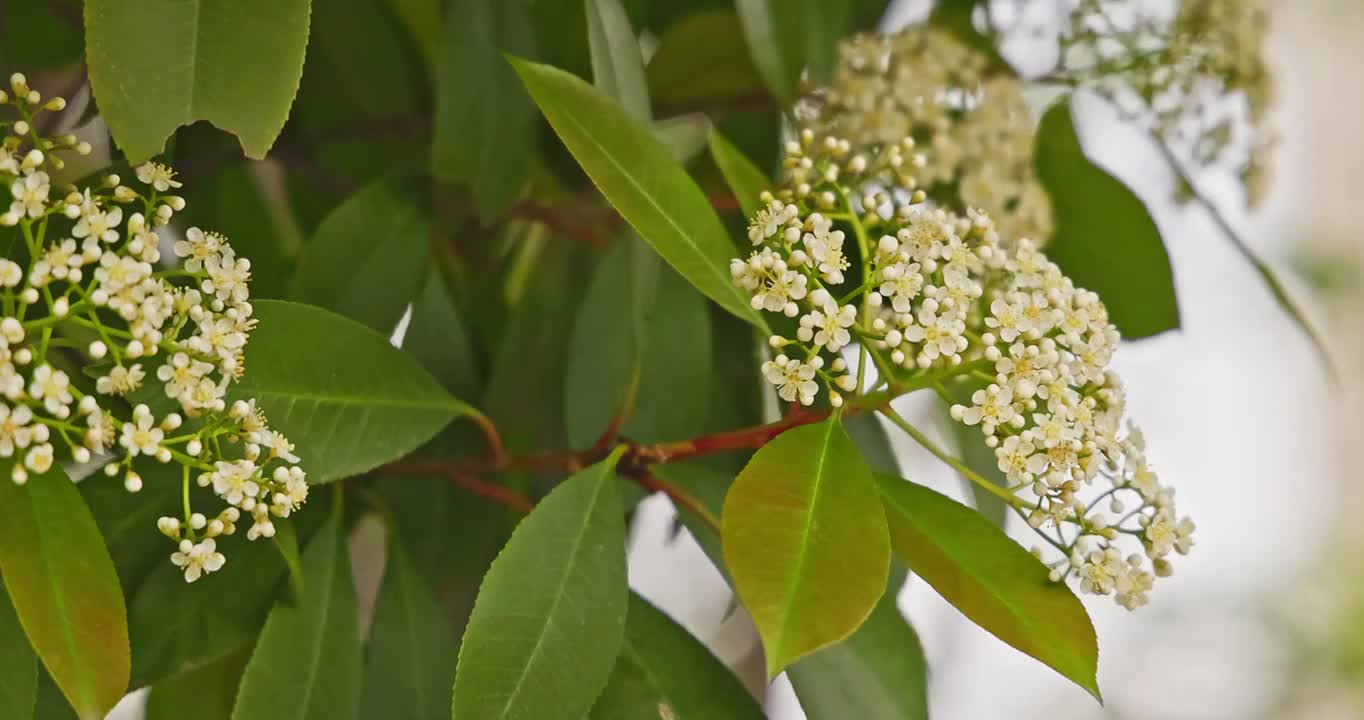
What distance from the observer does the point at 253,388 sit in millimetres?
494

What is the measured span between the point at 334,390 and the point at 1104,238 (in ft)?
1.69

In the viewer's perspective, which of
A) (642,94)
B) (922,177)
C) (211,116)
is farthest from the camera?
(922,177)

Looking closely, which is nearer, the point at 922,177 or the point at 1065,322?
the point at 1065,322

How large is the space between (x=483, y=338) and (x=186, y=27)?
0.36 meters

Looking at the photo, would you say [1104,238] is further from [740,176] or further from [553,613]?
[553,613]

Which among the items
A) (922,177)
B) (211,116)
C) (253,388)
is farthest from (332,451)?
(922,177)

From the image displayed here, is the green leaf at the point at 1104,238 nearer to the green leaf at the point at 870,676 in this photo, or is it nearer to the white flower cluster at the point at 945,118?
the white flower cluster at the point at 945,118

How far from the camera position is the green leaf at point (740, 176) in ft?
1.94

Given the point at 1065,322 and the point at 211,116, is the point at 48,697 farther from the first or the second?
the point at 1065,322

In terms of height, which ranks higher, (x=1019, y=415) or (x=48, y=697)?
(x=1019, y=415)

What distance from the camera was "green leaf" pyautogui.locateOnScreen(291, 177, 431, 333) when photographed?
0.63 metres

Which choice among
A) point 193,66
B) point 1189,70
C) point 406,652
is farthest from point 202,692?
point 1189,70

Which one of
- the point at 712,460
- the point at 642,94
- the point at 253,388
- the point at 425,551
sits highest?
the point at 642,94

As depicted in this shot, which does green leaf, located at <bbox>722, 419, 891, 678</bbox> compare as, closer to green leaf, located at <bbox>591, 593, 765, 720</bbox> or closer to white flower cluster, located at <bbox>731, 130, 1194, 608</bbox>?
white flower cluster, located at <bbox>731, 130, 1194, 608</bbox>
